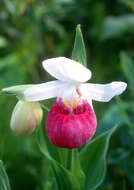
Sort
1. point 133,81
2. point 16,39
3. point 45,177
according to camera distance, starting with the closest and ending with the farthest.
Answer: point 45,177 → point 133,81 → point 16,39

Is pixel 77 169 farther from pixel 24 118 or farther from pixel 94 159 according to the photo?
pixel 24 118

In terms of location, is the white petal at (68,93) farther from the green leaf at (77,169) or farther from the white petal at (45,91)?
the green leaf at (77,169)

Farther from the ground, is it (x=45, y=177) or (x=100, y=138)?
(x=100, y=138)

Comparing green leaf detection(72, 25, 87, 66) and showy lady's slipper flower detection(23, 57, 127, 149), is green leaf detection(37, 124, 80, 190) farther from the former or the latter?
green leaf detection(72, 25, 87, 66)

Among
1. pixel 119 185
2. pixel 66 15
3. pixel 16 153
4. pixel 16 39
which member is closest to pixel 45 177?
pixel 16 153

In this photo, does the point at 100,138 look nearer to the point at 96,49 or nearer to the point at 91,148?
the point at 91,148

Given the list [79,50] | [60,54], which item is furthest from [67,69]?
[60,54]

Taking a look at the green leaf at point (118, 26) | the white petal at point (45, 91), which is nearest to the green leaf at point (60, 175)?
the white petal at point (45, 91)
